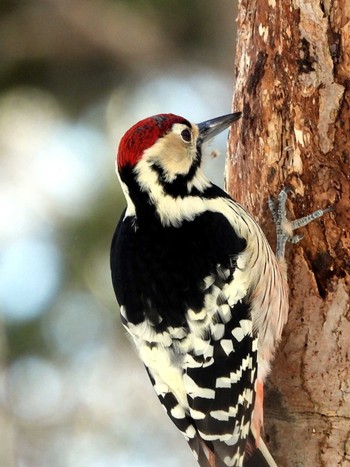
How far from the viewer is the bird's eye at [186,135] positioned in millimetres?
3347

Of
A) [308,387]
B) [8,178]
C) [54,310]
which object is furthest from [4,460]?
[8,178]

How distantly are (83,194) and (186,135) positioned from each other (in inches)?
140

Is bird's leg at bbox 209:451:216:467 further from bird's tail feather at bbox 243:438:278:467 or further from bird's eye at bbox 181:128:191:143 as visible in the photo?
bird's eye at bbox 181:128:191:143

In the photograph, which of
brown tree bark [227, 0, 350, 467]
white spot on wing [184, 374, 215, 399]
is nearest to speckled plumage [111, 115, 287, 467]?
white spot on wing [184, 374, 215, 399]

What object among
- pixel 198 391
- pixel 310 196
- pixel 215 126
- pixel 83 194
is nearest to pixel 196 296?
pixel 198 391

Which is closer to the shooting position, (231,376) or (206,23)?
(231,376)

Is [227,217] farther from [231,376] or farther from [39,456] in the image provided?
[39,456]

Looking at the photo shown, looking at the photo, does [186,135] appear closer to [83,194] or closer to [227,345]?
[227,345]

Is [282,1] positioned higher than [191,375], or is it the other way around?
[282,1]

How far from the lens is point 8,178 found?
713 cm

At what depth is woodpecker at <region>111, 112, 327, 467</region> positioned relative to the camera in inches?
121

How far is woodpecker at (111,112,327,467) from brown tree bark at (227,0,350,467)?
0.08m

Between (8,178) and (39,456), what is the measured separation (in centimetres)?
A: 251

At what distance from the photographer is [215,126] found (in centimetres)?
344
